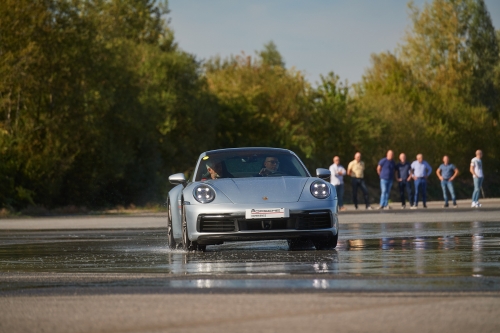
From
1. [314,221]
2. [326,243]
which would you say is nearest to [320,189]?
[314,221]

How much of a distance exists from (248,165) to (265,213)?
1.59m

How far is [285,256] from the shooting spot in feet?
41.2

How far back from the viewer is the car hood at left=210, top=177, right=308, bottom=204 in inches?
517

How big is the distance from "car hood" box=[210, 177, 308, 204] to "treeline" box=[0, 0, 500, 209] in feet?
99.1

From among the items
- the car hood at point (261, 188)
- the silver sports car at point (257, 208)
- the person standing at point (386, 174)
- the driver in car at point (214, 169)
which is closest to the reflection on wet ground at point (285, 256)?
the silver sports car at point (257, 208)

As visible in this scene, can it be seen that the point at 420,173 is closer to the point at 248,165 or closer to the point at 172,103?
the point at 248,165

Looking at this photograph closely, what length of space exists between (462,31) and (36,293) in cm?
8301

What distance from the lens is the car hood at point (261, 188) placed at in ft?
43.1

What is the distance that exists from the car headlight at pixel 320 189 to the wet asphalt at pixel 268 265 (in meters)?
0.72

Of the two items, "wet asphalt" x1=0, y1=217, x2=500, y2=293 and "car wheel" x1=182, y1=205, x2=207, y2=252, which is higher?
"car wheel" x1=182, y1=205, x2=207, y2=252

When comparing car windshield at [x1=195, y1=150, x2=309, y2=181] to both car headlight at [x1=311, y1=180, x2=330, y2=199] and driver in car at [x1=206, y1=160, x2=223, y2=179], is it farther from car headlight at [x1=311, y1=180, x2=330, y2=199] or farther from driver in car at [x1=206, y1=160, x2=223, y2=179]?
car headlight at [x1=311, y1=180, x2=330, y2=199]

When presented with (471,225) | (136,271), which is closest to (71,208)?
(471,225)

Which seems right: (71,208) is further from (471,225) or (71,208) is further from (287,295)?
(287,295)

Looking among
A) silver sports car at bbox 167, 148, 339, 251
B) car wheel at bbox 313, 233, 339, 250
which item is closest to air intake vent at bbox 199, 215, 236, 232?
silver sports car at bbox 167, 148, 339, 251
